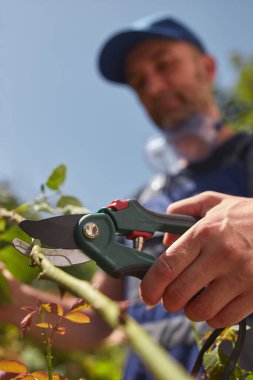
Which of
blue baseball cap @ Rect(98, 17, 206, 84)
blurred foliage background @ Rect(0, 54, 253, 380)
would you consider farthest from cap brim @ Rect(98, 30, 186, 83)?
blurred foliage background @ Rect(0, 54, 253, 380)

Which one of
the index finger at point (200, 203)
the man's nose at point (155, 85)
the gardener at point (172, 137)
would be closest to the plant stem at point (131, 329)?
the index finger at point (200, 203)

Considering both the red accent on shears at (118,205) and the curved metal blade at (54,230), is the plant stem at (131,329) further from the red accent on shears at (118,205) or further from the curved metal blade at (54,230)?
the red accent on shears at (118,205)

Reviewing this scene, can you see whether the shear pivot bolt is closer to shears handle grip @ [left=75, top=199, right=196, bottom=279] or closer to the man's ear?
shears handle grip @ [left=75, top=199, right=196, bottom=279]

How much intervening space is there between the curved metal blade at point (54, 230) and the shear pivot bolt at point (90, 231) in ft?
0.08

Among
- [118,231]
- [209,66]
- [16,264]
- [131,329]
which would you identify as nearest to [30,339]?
[16,264]

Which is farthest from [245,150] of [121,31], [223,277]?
[223,277]

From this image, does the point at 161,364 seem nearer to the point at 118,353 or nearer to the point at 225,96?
the point at 118,353

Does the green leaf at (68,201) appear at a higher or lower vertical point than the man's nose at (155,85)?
higher

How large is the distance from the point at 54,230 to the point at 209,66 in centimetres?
372

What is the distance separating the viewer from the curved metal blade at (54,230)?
74 cm

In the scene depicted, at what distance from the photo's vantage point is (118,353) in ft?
14.7

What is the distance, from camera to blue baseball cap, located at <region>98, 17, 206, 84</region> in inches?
138

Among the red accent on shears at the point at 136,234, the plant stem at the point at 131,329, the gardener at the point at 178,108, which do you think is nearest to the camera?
the plant stem at the point at 131,329

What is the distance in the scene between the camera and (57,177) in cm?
102
